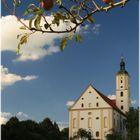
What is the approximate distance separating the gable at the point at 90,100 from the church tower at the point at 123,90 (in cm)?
759

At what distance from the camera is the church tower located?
82062mm

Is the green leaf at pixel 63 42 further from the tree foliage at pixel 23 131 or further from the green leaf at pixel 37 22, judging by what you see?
the tree foliage at pixel 23 131

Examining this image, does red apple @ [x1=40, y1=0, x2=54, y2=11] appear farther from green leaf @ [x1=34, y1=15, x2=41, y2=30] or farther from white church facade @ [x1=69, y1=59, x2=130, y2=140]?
white church facade @ [x1=69, y1=59, x2=130, y2=140]

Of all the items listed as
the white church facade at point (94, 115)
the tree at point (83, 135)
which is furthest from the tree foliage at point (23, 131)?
the white church facade at point (94, 115)

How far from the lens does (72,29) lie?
7.84 feet

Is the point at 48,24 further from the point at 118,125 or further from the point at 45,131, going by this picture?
the point at 118,125

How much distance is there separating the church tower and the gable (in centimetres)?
759

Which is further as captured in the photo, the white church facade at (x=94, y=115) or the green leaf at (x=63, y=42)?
the white church facade at (x=94, y=115)

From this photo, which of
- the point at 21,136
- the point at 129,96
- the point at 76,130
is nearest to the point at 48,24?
the point at 21,136

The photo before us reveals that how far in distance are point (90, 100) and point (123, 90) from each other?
1008 cm

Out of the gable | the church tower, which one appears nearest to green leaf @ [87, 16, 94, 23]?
the gable

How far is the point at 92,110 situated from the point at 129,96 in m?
10.9

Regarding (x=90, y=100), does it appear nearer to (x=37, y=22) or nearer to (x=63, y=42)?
(x=63, y=42)

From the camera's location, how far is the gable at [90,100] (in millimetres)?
75225
